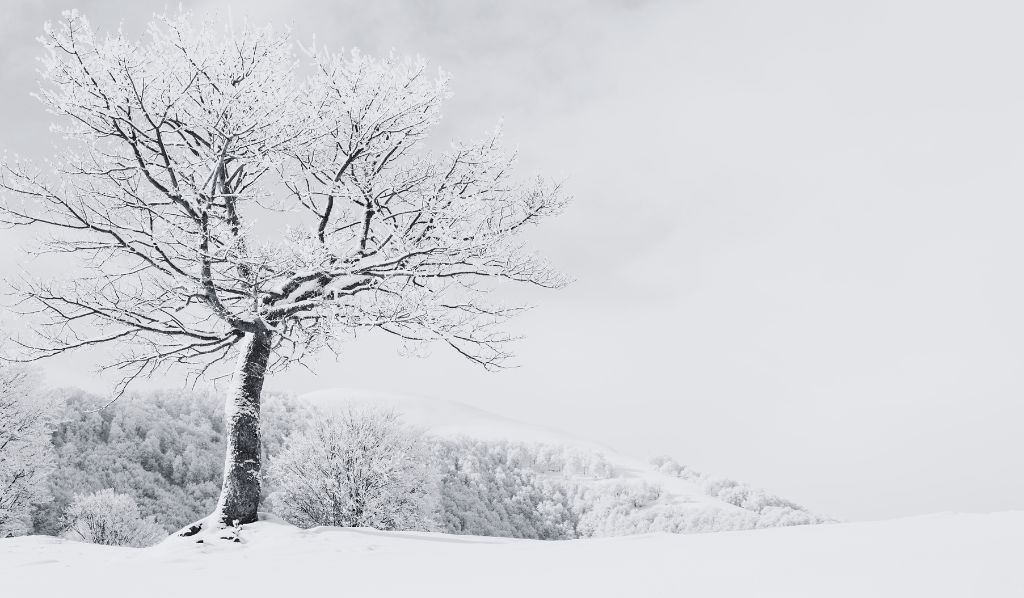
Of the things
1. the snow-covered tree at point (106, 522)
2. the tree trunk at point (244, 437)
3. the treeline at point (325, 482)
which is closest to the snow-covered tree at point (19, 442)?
the treeline at point (325, 482)

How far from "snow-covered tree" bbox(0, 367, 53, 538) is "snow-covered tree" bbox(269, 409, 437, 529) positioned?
12.3 meters

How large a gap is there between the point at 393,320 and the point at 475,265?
1.91 m

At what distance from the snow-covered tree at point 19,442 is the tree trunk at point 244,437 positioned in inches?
1045

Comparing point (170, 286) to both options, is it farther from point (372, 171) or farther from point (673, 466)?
point (673, 466)

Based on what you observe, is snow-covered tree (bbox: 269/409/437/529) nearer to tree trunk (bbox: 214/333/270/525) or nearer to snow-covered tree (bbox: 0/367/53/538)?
snow-covered tree (bbox: 0/367/53/538)

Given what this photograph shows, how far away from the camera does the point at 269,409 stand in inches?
2904

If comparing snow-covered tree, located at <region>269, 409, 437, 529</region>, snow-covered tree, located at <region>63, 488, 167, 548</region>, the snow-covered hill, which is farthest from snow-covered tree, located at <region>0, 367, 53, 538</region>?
the snow-covered hill

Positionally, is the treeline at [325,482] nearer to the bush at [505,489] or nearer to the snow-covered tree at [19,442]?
the bush at [505,489]

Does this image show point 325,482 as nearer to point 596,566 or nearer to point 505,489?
point 596,566

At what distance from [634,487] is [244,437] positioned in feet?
322

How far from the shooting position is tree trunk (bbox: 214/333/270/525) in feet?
32.0

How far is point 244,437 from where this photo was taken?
10.3 metres

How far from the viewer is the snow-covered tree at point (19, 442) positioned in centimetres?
2980

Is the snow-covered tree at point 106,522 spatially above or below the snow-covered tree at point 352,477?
below
